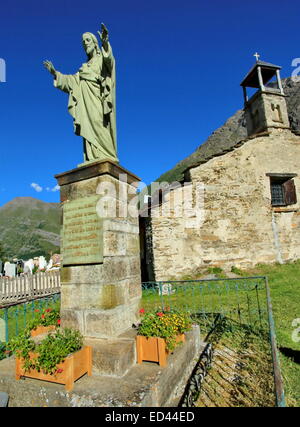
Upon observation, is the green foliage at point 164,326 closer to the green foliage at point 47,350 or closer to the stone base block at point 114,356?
the stone base block at point 114,356

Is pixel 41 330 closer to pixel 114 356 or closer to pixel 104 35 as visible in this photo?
pixel 114 356

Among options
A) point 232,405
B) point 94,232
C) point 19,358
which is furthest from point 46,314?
point 232,405

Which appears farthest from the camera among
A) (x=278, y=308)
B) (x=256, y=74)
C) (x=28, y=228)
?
(x=28, y=228)

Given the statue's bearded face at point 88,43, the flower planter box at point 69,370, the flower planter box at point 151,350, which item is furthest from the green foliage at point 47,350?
the statue's bearded face at point 88,43

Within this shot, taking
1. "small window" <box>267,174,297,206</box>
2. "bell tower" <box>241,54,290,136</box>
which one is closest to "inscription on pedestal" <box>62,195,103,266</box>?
"small window" <box>267,174,297,206</box>

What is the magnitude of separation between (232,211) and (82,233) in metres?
11.6

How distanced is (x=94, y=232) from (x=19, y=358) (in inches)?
70.4

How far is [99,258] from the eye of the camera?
12.4ft

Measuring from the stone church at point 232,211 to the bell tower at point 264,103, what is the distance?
0.14m

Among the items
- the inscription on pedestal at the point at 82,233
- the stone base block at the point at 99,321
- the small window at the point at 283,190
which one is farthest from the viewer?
the small window at the point at 283,190

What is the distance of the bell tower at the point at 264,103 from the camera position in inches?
645

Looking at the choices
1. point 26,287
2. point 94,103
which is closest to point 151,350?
point 94,103

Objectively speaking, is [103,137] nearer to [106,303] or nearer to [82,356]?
[106,303]

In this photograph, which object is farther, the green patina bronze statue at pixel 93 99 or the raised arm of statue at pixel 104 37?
the green patina bronze statue at pixel 93 99
